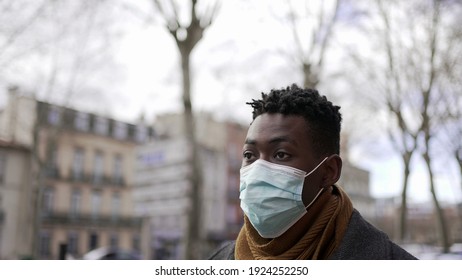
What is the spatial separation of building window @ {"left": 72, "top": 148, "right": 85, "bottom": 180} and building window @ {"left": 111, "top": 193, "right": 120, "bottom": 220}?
155cm

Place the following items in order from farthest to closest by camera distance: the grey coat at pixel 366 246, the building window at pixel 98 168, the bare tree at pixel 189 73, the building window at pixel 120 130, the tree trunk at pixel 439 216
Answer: the building window at pixel 98 168 → the building window at pixel 120 130 → the tree trunk at pixel 439 216 → the bare tree at pixel 189 73 → the grey coat at pixel 366 246

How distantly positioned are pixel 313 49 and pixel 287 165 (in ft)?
16.3

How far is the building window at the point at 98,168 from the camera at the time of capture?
2041 cm

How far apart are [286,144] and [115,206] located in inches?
806

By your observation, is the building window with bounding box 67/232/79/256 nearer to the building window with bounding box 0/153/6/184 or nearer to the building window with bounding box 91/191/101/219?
the building window with bounding box 91/191/101/219

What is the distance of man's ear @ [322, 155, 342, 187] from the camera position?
1134mm

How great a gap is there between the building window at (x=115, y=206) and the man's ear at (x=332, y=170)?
20181 millimetres

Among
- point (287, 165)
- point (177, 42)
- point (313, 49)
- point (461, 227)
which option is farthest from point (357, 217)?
point (461, 227)

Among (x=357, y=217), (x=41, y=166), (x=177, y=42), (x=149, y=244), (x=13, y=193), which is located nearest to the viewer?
(x=357, y=217)

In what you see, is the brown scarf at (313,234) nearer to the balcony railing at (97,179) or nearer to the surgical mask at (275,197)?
the surgical mask at (275,197)

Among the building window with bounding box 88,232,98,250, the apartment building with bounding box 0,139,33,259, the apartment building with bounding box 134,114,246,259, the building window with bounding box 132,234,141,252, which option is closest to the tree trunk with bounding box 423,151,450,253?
the apartment building with bounding box 134,114,246,259

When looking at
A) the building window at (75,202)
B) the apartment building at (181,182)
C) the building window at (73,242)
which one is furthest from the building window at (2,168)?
the building window at (75,202)
